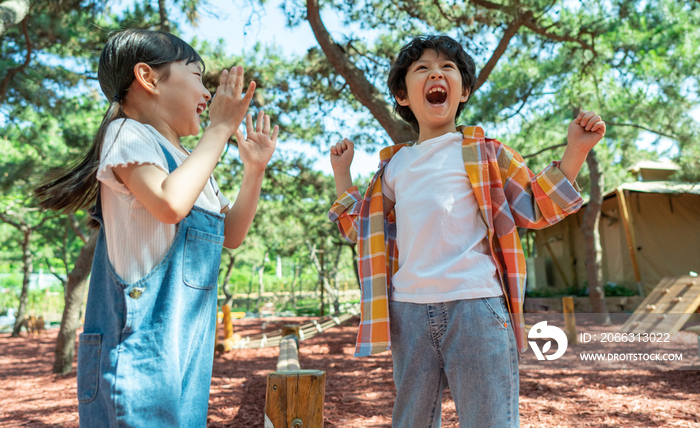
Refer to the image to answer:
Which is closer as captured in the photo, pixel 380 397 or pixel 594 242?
pixel 380 397

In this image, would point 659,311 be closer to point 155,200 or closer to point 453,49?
point 453,49

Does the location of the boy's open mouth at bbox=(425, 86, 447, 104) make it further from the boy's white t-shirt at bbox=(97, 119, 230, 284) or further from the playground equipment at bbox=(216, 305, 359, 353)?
the playground equipment at bbox=(216, 305, 359, 353)

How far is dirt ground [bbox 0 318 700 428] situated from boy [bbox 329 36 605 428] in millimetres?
2271

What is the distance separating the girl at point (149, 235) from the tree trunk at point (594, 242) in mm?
9388

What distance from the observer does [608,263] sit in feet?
43.6

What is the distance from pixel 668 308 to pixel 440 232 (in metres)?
7.55

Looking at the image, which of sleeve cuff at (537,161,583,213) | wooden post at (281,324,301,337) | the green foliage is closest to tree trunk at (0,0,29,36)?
sleeve cuff at (537,161,583,213)

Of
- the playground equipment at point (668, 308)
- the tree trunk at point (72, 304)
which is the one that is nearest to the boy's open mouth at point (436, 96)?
the tree trunk at point (72, 304)

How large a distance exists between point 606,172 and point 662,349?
7.78 meters

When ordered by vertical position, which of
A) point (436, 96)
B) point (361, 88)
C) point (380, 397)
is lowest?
point (380, 397)

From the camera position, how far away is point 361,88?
14.5 ft

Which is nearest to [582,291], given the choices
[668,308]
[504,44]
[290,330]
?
[668,308]

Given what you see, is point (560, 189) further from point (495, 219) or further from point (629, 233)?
point (629, 233)

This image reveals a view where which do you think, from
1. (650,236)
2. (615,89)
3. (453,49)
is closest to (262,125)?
(453,49)
